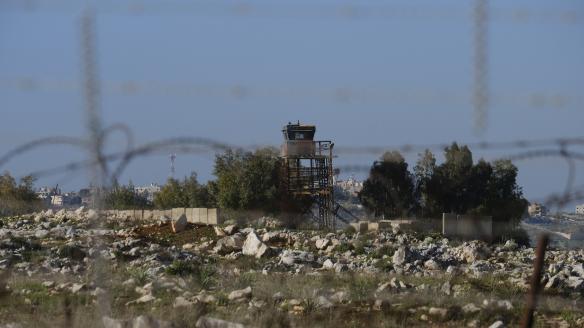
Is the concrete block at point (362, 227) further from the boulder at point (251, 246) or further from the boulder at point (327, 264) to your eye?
the boulder at point (327, 264)

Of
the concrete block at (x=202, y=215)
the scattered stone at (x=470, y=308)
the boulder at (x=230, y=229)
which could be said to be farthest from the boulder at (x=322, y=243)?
the scattered stone at (x=470, y=308)

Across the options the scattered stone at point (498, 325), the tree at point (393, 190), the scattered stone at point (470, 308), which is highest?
the tree at point (393, 190)

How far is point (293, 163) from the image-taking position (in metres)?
33.5

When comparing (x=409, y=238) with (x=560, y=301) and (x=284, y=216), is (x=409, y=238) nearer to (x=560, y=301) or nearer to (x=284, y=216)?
(x=284, y=216)

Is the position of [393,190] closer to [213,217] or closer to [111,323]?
[213,217]

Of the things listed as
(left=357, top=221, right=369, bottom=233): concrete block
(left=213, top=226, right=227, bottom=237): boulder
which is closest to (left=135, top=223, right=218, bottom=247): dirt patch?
(left=213, top=226, right=227, bottom=237): boulder

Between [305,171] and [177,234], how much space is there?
208 inches

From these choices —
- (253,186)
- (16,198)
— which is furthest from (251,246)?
(16,198)

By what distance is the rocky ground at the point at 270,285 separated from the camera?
10422 mm

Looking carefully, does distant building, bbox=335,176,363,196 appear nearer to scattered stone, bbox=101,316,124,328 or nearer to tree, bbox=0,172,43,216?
scattered stone, bbox=101,316,124,328

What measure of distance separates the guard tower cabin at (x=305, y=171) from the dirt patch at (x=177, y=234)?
10.8 feet

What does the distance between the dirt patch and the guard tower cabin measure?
329cm

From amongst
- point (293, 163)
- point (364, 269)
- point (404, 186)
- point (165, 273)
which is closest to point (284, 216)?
point (293, 163)

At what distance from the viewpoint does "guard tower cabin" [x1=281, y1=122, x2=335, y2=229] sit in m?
28.7
